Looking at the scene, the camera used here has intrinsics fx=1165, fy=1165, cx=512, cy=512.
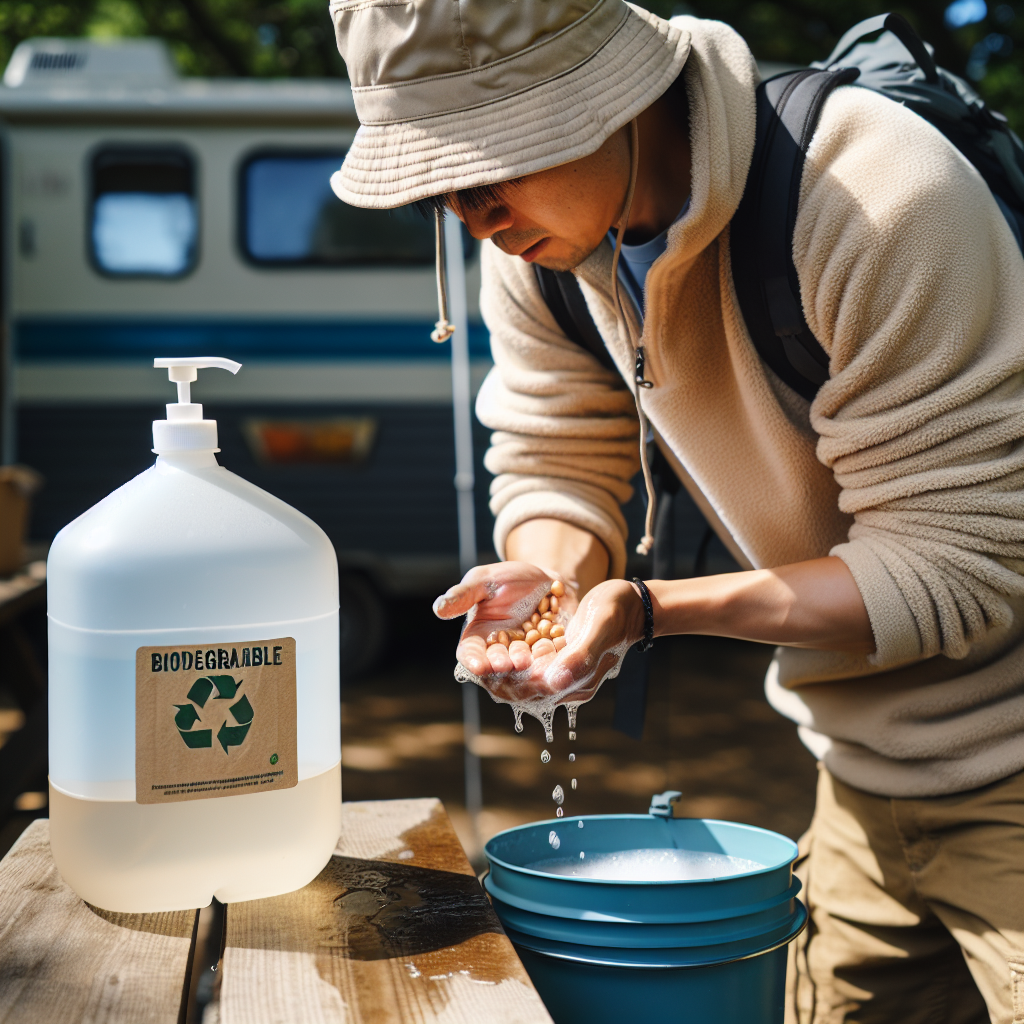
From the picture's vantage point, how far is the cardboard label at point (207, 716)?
47.1 inches

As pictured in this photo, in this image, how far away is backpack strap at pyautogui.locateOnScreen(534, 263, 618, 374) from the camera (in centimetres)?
185

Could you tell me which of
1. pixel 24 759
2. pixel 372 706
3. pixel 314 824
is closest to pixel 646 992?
pixel 314 824

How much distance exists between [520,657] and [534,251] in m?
0.55

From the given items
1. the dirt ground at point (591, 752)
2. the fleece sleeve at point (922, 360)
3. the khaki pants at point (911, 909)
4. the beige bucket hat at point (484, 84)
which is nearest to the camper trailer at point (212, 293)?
the dirt ground at point (591, 752)

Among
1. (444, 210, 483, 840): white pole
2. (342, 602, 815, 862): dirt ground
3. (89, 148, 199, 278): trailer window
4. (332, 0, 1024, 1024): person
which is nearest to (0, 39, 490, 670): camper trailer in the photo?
(89, 148, 199, 278): trailer window

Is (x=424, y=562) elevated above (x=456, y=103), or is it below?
below

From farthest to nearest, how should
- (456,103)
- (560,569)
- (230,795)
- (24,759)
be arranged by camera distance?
1. (24,759)
2. (560,569)
3. (456,103)
4. (230,795)

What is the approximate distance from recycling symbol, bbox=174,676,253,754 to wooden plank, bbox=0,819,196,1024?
215 mm

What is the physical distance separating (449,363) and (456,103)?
440cm

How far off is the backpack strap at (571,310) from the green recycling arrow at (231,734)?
35.7 inches

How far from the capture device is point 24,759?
11.3 feet

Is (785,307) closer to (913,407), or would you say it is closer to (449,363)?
(913,407)

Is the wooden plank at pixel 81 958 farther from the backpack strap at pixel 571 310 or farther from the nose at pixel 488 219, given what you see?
the backpack strap at pixel 571 310

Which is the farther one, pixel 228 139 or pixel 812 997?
pixel 228 139
